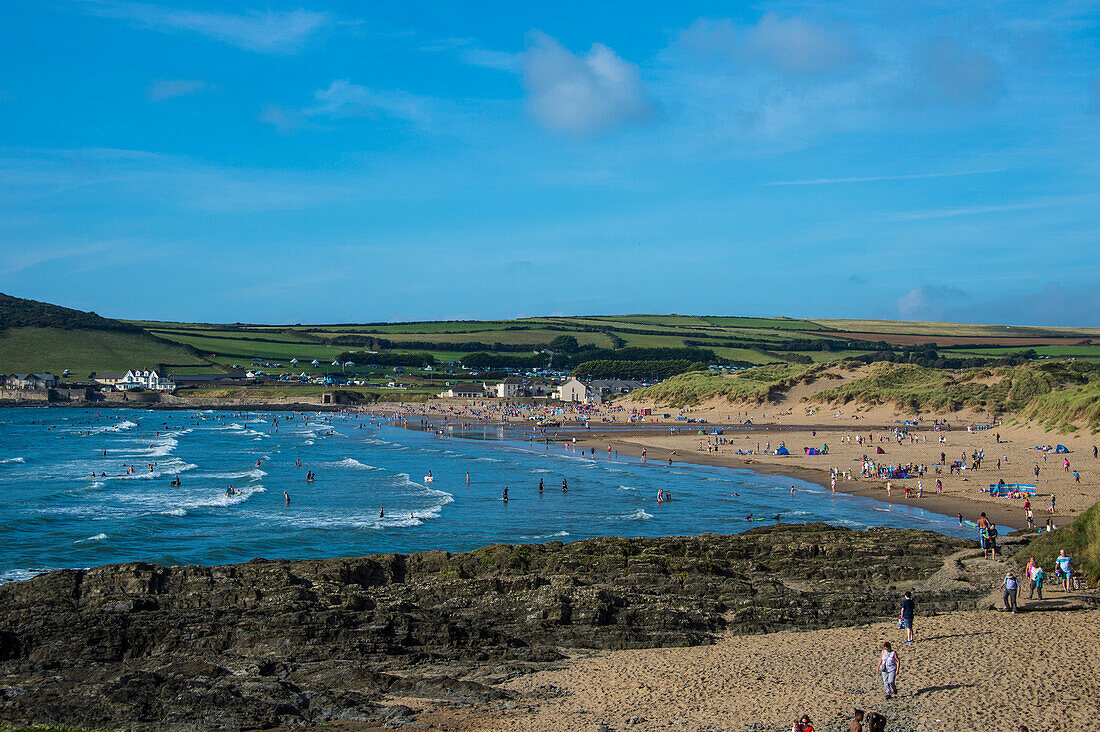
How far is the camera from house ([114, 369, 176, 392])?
113188 millimetres

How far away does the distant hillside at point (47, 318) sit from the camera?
13188cm

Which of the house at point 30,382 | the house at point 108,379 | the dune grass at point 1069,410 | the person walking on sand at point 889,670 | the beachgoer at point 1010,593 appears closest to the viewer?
the person walking on sand at point 889,670

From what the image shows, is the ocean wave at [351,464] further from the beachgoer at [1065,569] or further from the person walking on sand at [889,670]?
the person walking on sand at [889,670]

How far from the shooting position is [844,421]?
221ft

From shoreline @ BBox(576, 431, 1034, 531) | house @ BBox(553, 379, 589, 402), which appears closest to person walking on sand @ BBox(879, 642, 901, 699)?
shoreline @ BBox(576, 431, 1034, 531)

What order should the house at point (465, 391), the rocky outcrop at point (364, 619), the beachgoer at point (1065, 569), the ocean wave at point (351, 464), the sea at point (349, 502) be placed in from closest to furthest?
the rocky outcrop at point (364, 619) → the beachgoer at point (1065, 569) → the sea at point (349, 502) → the ocean wave at point (351, 464) → the house at point (465, 391)

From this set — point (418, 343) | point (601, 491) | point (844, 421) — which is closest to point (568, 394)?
point (844, 421)

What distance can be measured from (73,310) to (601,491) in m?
137

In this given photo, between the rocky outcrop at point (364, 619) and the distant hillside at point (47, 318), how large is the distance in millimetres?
136720

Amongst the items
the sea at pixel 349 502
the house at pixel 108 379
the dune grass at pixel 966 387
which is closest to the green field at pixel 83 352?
the house at pixel 108 379

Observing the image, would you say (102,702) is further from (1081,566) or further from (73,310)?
(73,310)

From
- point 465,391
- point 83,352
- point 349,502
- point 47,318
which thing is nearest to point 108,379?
point 83,352

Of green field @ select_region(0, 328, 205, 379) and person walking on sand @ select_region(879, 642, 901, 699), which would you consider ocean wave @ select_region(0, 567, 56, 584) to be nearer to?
person walking on sand @ select_region(879, 642, 901, 699)

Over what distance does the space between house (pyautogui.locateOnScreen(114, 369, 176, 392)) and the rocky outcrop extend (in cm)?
10652
